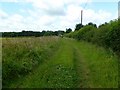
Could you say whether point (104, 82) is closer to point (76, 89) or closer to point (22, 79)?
point (76, 89)

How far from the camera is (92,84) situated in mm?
10719

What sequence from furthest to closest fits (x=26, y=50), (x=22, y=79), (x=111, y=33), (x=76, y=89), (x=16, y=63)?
(x=111, y=33), (x=26, y=50), (x=16, y=63), (x=22, y=79), (x=76, y=89)

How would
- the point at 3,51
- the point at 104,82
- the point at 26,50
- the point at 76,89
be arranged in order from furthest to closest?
1. the point at 26,50
2. the point at 3,51
3. the point at 104,82
4. the point at 76,89

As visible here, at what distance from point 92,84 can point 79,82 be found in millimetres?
690

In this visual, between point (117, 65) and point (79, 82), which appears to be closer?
point (79, 82)

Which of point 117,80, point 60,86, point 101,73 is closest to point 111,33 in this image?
point 101,73

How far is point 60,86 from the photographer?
10328mm

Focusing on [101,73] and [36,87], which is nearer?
[36,87]

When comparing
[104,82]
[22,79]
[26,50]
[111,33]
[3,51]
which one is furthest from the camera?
[111,33]

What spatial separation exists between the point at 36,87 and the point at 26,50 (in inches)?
280

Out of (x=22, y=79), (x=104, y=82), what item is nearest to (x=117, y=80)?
(x=104, y=82)

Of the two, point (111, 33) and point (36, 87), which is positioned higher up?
point (111, 33)

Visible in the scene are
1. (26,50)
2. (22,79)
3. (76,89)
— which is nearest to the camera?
(76,89)

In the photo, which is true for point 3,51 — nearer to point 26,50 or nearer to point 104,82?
point 26,50
